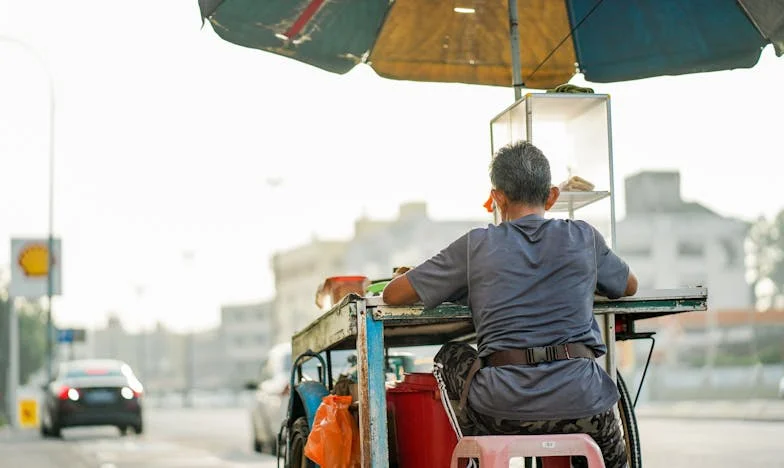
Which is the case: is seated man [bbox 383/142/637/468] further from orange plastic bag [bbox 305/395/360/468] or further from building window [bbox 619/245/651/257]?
building window [bbox 619/245/651/257]

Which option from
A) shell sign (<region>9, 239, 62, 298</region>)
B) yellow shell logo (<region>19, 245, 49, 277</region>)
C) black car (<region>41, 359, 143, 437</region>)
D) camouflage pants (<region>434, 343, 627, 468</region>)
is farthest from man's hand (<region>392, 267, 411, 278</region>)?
yellow shell logo (<region>19, 245, 49, 277</region>)

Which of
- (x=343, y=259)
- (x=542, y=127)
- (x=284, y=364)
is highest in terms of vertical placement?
(x=343, y=259)

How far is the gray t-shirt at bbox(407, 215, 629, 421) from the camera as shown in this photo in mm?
4785

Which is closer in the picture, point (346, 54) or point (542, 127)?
point (542, 127)

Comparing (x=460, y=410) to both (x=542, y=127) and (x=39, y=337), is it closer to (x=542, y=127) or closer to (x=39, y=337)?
(x=542, y=127)

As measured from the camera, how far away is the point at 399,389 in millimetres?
6234

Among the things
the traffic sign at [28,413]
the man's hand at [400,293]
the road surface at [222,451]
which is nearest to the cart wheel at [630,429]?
the man's hand at [400,293]

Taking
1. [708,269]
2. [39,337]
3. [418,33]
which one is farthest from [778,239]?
[418,33]

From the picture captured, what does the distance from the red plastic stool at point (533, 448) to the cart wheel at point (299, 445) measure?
2.32m

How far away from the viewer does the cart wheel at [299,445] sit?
692cm

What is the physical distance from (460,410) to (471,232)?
0.71 m

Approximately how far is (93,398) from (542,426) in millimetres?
23116

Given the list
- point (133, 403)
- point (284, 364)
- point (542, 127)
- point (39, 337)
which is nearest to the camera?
point (542, 127)

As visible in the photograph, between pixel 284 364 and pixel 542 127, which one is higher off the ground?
pixel 542 127
